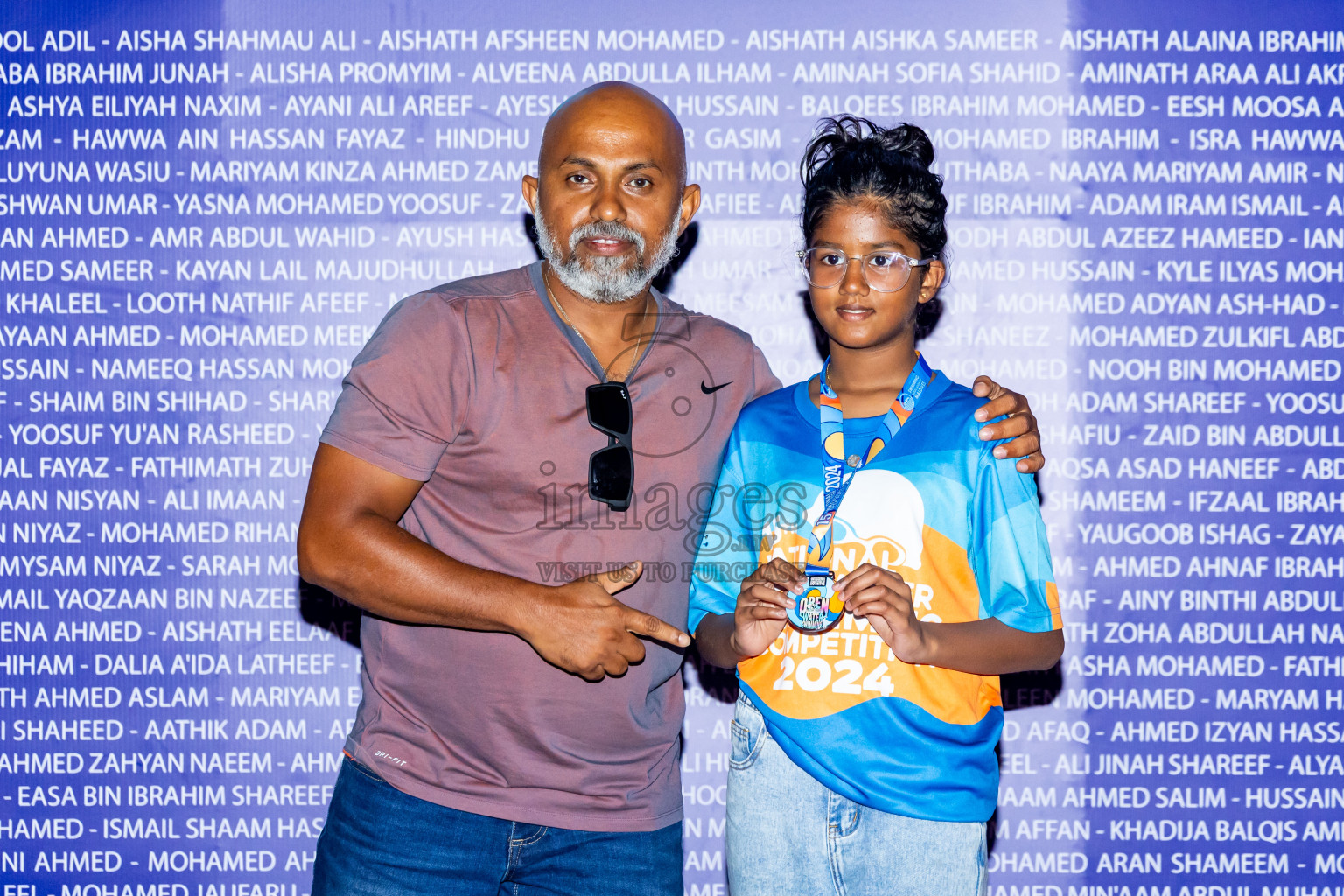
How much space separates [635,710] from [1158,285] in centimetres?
197

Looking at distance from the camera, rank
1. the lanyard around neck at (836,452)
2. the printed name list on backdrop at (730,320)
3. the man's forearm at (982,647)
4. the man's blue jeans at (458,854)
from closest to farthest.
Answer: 1. the man's forearm at (982,647)
2. the lanyard around neck at (836,452)
3. the man's blue jeans at (458,854)
4. the printed name list on backdrop at (730,320)

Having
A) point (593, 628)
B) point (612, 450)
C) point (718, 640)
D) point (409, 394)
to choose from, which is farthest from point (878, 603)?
point (409, 394)

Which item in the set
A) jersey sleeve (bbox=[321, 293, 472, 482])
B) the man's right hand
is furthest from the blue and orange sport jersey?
jersey sleeve (bbox=[321, 293, 472, 482])

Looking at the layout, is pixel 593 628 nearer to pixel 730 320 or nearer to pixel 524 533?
pixel 524 533

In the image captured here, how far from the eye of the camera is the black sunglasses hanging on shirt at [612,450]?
1.94m

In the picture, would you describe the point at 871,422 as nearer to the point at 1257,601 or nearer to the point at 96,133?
the point at 1257,601

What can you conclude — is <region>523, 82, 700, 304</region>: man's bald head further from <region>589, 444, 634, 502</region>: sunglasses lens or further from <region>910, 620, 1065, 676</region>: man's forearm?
<region>910, 620, 1065, 676</region>: man's forearm

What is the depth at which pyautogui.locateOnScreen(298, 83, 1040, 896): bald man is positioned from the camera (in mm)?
1886

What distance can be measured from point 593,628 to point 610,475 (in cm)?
33

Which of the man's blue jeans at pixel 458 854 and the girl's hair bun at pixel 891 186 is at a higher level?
the girl's hair bun at pixel 891 186

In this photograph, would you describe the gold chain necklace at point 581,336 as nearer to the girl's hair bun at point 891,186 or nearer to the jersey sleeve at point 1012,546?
the girl's hair bun at point 891,186

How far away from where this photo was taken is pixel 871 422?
191 cm

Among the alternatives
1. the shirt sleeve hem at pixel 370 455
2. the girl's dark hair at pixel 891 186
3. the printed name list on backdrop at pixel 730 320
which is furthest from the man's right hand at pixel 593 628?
the printed name list on backdrop at pixel 730 320

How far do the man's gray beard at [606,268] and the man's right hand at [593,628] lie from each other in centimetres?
61
